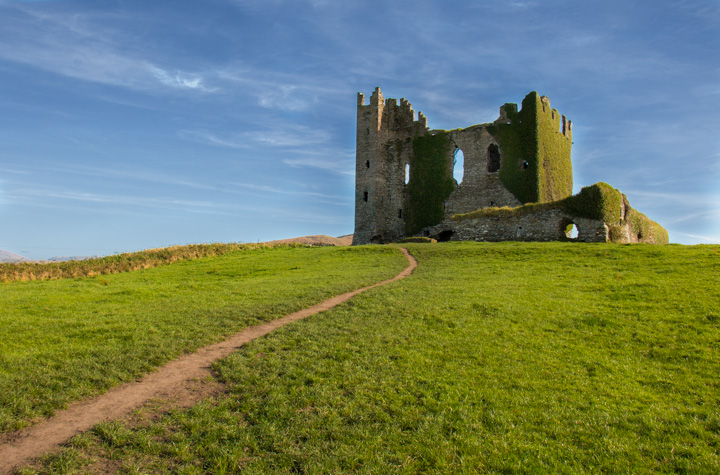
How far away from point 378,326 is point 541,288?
8.49m

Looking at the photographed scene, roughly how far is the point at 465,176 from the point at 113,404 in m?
43.3

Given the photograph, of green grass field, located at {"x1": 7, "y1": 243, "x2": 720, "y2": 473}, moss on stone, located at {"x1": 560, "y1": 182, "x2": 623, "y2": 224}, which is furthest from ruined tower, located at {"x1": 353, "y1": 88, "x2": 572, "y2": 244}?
green grass field, located at {"x1": 7, "y1": 243, "x2": 720, "y2": 473}

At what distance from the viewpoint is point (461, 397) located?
8195mm

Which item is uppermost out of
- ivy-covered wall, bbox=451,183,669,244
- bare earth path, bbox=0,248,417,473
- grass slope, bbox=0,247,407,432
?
ivy-covered wall, bbox=451,183,669,244

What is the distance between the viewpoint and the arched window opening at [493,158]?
4639 cm

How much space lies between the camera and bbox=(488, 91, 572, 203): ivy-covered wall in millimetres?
43000

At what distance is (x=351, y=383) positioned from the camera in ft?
28.7

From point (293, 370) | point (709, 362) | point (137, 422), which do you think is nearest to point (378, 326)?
point (293, 370)

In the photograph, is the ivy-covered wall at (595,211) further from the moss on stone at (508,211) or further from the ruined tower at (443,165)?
the ruined tower at (443,165)

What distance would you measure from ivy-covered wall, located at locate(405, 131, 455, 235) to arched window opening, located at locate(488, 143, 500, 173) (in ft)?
13.8

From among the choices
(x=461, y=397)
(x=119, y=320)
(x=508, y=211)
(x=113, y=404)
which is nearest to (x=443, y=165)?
(x=508, y=211)

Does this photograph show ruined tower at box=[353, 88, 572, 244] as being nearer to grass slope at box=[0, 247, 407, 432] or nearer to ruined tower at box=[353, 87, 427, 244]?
ruined tower at box=[353, 87, 427, 244]

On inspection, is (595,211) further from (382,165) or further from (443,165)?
(382,165)

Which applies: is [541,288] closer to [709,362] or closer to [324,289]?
[709,362]
